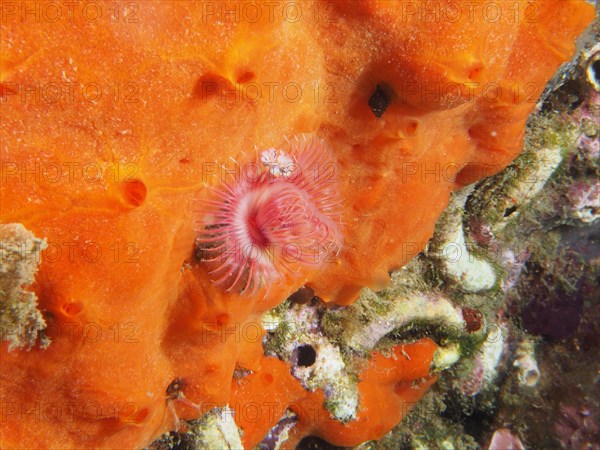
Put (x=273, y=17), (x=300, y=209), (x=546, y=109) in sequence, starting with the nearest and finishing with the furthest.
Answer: (x=273, y=17) → (x=300, y=209) → (x=546, y=109)

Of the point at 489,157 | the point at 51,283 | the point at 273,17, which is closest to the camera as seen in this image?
the point at 51,283

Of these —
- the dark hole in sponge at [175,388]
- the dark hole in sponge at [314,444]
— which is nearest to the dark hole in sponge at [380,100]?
the dark hole in sponge at [175,388]

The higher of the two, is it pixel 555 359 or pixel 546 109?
pixel 546 109

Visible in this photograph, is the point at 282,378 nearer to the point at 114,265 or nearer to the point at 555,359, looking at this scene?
the point at 114,265

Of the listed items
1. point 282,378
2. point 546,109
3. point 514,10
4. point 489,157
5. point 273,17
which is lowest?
point 282,378

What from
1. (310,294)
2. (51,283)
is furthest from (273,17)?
(310,294)

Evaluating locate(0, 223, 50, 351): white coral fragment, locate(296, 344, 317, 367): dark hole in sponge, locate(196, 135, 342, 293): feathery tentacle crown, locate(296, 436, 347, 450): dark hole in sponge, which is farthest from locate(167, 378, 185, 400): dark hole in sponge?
locate(296, 436, 347, 450): dark hole in sponge

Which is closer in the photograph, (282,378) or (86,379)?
(86,379)

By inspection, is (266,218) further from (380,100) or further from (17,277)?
(17,277)
